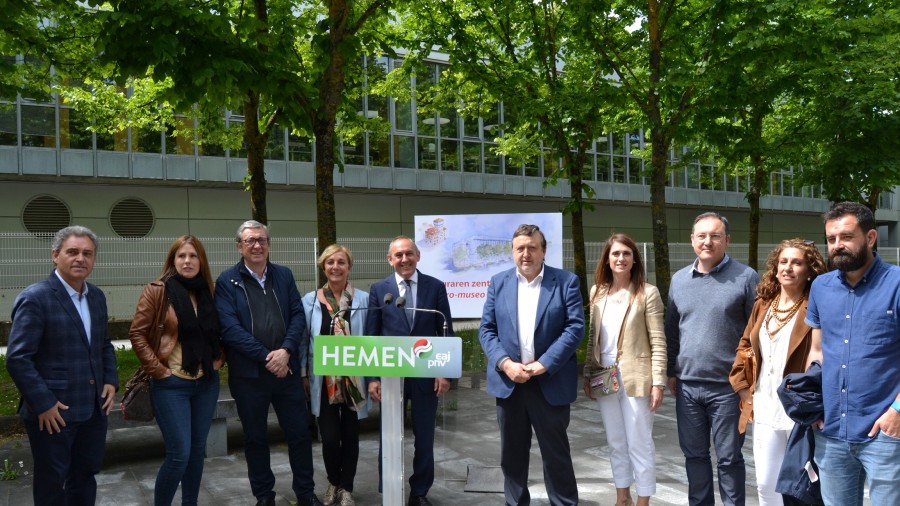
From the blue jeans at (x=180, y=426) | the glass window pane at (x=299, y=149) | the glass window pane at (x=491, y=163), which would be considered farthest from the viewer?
the glass window pane at (x=491, y=163)

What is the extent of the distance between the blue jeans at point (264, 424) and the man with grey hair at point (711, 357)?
261cm

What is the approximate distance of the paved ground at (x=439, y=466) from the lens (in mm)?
5586

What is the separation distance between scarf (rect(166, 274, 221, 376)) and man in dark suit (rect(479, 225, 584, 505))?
6.04 ft

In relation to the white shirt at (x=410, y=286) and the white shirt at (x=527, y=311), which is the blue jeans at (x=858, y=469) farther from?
the white shirt at (x=410, y=286)

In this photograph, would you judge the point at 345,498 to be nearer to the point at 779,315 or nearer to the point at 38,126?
the point at 779,315

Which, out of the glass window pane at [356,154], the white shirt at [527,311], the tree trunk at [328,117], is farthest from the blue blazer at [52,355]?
the glass window pane at [356,154]

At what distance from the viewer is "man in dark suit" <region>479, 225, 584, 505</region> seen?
4.82 meters

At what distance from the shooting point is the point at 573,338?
4785 mm

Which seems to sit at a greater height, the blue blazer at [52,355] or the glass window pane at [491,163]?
the glass window pane at [491,163]

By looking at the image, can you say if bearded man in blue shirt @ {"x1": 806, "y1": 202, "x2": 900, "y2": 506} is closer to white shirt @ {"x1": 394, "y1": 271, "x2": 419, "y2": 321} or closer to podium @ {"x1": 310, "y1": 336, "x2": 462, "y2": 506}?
podium @ {"x1": 310, "y1": 336, "x2": 462, "y2": 506}

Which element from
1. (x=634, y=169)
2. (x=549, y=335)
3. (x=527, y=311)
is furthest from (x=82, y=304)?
(x=634, y=169)

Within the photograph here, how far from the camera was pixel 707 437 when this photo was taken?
4.69 meters

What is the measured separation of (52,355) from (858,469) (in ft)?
14.3

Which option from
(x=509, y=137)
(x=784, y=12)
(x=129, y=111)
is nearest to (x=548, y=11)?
(x=509, y=137)
